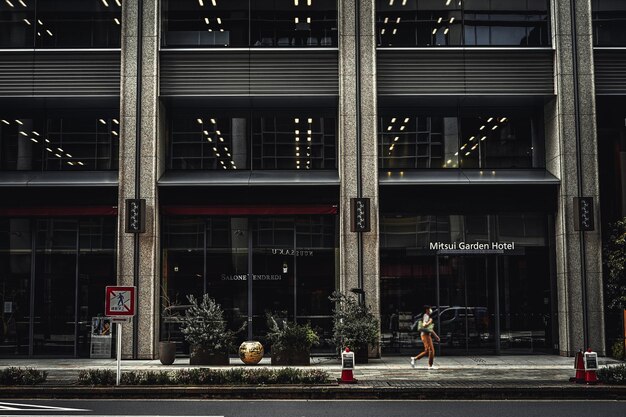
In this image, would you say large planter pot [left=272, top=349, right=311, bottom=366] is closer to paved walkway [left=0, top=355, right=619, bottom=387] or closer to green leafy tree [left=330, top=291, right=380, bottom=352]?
paved walkway [left=0, top=355, right=619, bottom=387]

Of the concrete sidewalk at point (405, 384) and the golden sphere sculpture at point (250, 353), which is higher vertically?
the golden sphere sculpture at point (250, 353)

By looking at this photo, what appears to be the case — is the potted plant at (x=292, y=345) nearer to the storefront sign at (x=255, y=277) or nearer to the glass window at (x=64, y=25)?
the storefront sign at (x=255, y=277)

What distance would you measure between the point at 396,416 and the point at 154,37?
52.9 feet

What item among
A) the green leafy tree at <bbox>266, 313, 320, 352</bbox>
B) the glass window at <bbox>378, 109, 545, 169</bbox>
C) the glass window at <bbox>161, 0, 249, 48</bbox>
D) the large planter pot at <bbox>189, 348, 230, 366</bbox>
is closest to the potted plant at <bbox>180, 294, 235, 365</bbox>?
the large planter pot at <bbox>189, 348, 230, 366</bbox>

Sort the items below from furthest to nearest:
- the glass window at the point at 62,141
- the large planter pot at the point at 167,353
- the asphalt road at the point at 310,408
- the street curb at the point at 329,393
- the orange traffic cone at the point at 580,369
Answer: the glass window at the point at 62,141 < the large planter pot at the point at 167,353 < the orange traffic cone at the point at 580,369 < the street curb at the point at 329,393 < the asphalt road at the point at 310,408

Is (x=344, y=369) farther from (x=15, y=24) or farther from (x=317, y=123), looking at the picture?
(x=15, y=24)

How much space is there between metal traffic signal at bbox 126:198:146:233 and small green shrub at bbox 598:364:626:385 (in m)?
14.5

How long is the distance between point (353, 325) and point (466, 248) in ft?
17.9

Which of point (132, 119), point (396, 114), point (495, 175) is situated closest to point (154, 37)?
point (132, 119)

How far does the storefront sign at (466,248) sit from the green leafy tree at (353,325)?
375 cm

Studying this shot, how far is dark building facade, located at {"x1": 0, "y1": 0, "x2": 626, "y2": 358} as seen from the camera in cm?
2411

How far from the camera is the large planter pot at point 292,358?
2180 cm

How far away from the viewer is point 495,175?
24.9m

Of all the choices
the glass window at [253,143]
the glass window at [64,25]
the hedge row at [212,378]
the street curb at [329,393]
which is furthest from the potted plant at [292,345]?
the glass window at [64,25]
